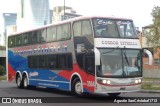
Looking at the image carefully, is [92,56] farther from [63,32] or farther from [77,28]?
[63,32]

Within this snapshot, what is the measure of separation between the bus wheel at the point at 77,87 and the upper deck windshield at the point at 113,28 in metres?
2.82

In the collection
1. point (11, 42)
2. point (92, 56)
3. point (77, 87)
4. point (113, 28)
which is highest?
point (113, 28)

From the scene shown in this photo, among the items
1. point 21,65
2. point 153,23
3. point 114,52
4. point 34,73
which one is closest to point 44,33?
point 34,73

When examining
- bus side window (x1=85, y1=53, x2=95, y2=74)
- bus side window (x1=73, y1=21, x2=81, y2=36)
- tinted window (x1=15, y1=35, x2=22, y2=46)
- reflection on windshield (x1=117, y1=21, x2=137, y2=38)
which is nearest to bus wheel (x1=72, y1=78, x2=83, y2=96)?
bus side window (x1=85, y1=53, x2=95, y2=74)

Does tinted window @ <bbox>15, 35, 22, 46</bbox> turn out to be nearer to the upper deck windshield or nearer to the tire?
Result: the tire

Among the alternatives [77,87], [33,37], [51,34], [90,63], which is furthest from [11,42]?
[90,63]

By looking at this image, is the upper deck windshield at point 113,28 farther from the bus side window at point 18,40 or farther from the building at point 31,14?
the building at point 31,14

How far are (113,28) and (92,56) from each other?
5.99 feet

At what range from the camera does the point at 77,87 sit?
2000cm

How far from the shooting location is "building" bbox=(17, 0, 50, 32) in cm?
9488

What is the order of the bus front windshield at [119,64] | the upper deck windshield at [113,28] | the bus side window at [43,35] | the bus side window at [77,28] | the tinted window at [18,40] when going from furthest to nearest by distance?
1. the tinted window at [18,40]
2. the bus side window at [43,35]
3. the bus side window at [77,28]
4. the upper deck windshield at [113,28]
5. the bus front windshield at [119,64]

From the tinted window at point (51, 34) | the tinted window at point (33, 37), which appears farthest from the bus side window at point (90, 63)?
the tinted window at point (33, 37)

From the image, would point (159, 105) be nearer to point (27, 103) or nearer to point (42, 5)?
point (27, 103)

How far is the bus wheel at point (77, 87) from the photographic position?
19.7 m
